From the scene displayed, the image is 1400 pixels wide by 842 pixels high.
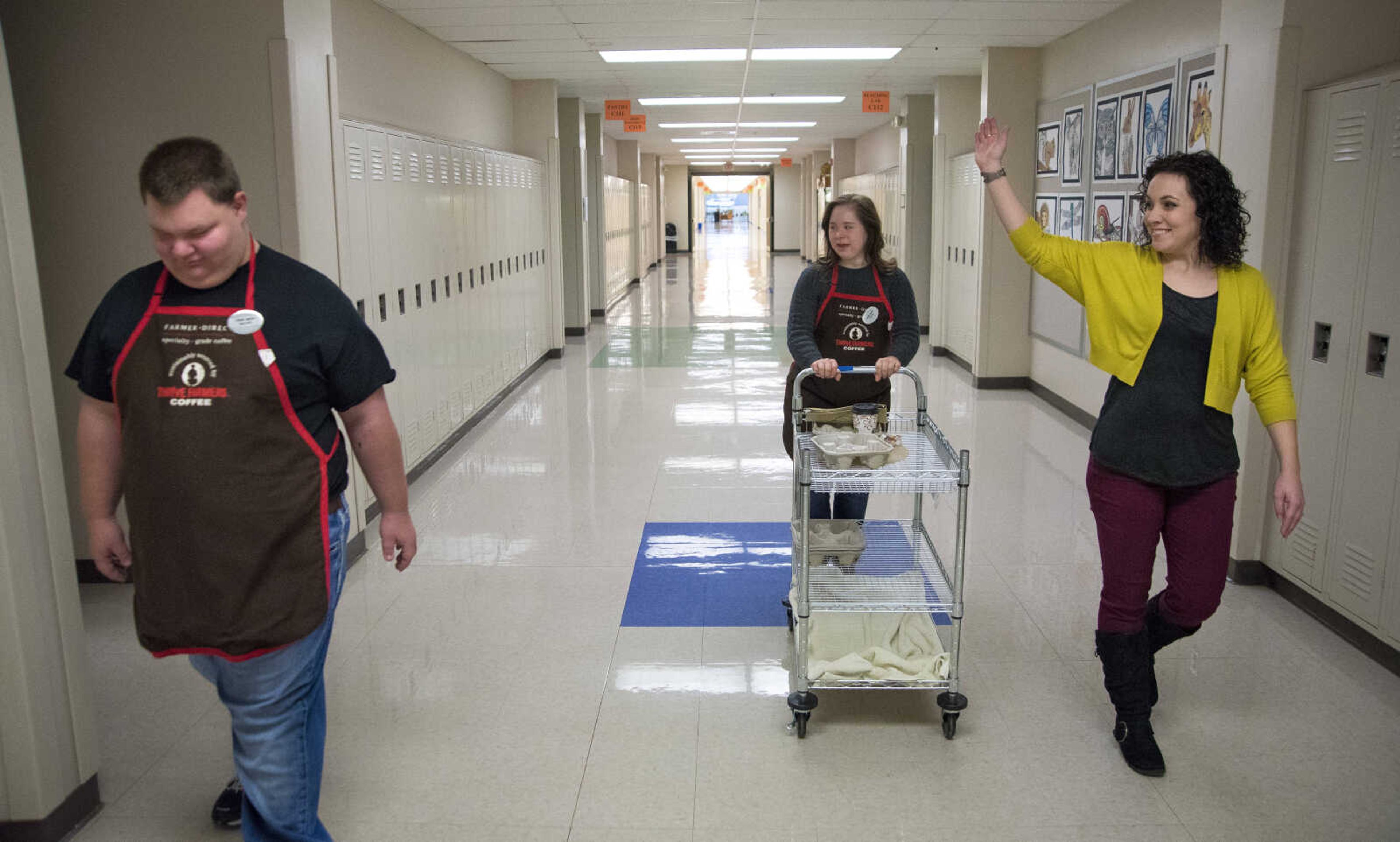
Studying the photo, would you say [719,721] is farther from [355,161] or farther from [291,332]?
[355,161]

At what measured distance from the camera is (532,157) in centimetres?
1024

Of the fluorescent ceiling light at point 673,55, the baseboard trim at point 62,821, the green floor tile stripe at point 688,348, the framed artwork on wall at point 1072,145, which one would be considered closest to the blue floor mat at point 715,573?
the baseboard trim at point 62,821

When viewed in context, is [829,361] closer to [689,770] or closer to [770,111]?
[689,770]

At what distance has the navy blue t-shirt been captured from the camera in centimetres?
193

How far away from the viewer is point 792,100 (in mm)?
12312

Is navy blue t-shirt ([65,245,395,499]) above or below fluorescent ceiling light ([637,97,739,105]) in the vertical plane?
below

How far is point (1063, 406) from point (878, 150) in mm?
9319

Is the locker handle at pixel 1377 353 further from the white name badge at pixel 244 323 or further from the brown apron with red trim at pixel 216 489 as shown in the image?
the white name badge at pixel 244 323

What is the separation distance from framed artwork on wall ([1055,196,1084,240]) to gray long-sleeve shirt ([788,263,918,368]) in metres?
4.08

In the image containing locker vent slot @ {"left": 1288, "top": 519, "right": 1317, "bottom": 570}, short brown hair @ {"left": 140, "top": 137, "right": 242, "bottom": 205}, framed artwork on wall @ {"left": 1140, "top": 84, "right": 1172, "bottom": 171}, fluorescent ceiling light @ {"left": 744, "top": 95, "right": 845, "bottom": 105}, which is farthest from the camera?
fluorescent ceiling light @ {"left": 744, "top": 95, "right": 845, "bottom": 105}

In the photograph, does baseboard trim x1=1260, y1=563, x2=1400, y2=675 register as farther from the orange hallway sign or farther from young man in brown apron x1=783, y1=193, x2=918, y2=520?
the orange hallway sign

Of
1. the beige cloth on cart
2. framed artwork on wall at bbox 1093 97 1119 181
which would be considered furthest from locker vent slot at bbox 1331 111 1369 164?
framed artwork on wall at bbox 1093 97 1119 181

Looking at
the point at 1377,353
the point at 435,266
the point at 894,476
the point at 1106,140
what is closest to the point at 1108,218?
the point at 1106,140

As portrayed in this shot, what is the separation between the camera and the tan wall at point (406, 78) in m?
5.55
